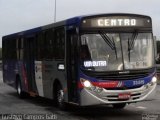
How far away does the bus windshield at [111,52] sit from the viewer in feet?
42.6

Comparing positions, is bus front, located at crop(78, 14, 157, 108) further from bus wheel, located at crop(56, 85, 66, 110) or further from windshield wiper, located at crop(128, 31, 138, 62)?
bus wheel, located at crop(56, 85, 66, 110)

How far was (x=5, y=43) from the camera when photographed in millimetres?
23016

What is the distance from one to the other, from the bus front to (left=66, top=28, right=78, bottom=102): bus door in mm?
364

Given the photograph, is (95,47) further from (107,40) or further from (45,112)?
(45,112)

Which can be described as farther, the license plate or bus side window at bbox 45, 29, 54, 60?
bus side window at bbox 45, 29, 54, 60

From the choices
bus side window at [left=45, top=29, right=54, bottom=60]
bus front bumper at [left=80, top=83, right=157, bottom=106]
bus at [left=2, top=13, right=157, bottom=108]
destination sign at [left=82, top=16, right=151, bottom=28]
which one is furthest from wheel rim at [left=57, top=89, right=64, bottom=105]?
destination sign at [left=82, top=16, right=151, bottom=28]

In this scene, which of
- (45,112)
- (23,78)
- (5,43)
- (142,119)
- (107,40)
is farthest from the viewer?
(5,43)

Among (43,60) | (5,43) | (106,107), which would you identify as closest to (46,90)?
(43,60)

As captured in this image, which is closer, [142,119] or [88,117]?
[142,119]

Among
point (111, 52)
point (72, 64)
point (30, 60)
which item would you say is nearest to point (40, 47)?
point (30, 60)

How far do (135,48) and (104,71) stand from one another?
1.16m

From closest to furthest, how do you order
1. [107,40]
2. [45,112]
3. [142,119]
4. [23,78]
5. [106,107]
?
[142,119] → [107,40] → [45,112] → [106,107] → [23,78]

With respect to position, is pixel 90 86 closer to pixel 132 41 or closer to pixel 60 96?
pixel 132 41

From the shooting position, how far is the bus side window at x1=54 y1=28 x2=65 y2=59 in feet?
47.3
